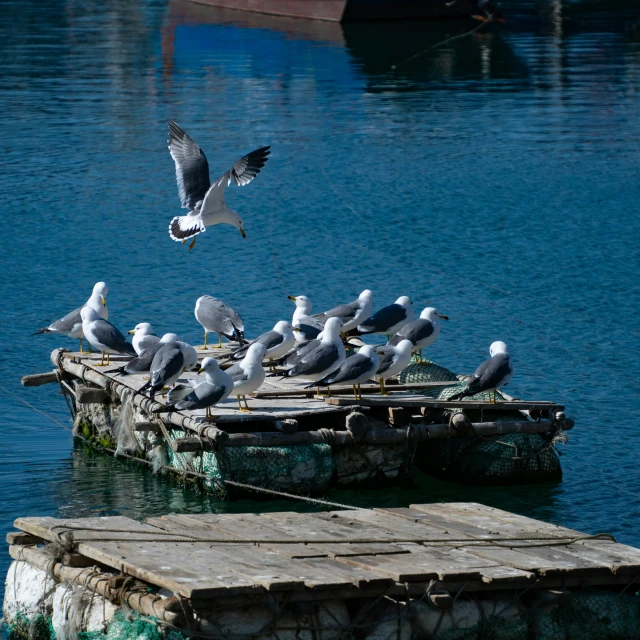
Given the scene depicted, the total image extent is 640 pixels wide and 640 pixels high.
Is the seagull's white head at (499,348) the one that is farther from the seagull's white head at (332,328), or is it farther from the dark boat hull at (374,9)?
the dark boat hull at (374,9)

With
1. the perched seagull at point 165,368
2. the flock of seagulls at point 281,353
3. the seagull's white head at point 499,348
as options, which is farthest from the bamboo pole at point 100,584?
the seagull's white head at point 499,348

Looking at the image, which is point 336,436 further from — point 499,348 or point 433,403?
point 499,348

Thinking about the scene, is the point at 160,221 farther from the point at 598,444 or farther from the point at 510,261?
the point at 598,444

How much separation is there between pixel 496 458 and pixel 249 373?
283 cm

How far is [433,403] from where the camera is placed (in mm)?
14266

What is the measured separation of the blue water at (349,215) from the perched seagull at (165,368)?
46.4 inches

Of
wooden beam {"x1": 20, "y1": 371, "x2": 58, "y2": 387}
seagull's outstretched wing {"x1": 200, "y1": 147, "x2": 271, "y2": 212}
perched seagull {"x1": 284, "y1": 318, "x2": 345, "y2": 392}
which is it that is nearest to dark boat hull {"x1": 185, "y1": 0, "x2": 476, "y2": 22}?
seagull's outstretched wing {"x1": 200, "y1": 147, "x2": 271, "y2": 212}

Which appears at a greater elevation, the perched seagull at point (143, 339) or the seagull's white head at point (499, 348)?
the perched seagull at point (143, 339)

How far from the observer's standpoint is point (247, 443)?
43.6 ft

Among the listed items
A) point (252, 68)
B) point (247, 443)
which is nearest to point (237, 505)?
point (247, 443)

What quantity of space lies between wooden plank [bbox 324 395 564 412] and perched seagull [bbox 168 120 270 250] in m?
4.78

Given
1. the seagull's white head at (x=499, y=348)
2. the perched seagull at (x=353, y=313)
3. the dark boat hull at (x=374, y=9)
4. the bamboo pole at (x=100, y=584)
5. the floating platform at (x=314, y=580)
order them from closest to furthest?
the bamboo pole at (x=100, y=584), the floating platform at (x=314, y=580), the seagull's white head at (x=499, y=348), the perched seagull at (x=353, y=313), the dark boat hull at (x=374, y=9)

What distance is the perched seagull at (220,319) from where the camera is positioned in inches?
631

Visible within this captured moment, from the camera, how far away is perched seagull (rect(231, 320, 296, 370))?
50.2ft
